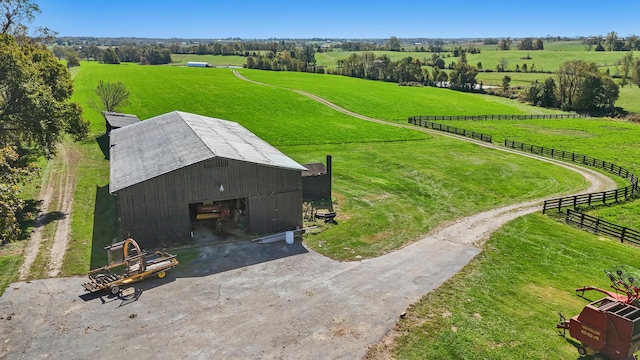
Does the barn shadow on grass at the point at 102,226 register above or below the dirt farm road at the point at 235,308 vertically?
above

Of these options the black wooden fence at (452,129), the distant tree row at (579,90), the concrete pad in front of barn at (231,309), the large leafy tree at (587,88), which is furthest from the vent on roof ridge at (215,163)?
the large leafy tree at (587,88)

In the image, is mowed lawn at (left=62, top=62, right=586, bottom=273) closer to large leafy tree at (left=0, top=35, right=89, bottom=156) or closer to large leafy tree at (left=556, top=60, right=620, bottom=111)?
large leafy tree at (left=0, top=35, right=89, bottom=156)

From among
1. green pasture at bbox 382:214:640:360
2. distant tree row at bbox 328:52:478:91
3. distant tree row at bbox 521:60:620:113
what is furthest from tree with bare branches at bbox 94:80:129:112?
distant tree row at bbox 521:60:620:113

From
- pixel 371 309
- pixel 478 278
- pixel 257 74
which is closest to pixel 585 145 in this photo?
pixel 478 278

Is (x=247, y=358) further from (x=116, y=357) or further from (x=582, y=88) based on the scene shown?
(x=582, y=88)

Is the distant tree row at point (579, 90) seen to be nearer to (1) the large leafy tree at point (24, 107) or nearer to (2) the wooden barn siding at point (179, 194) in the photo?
(2) the wooden barn siding at point (179, 194)
